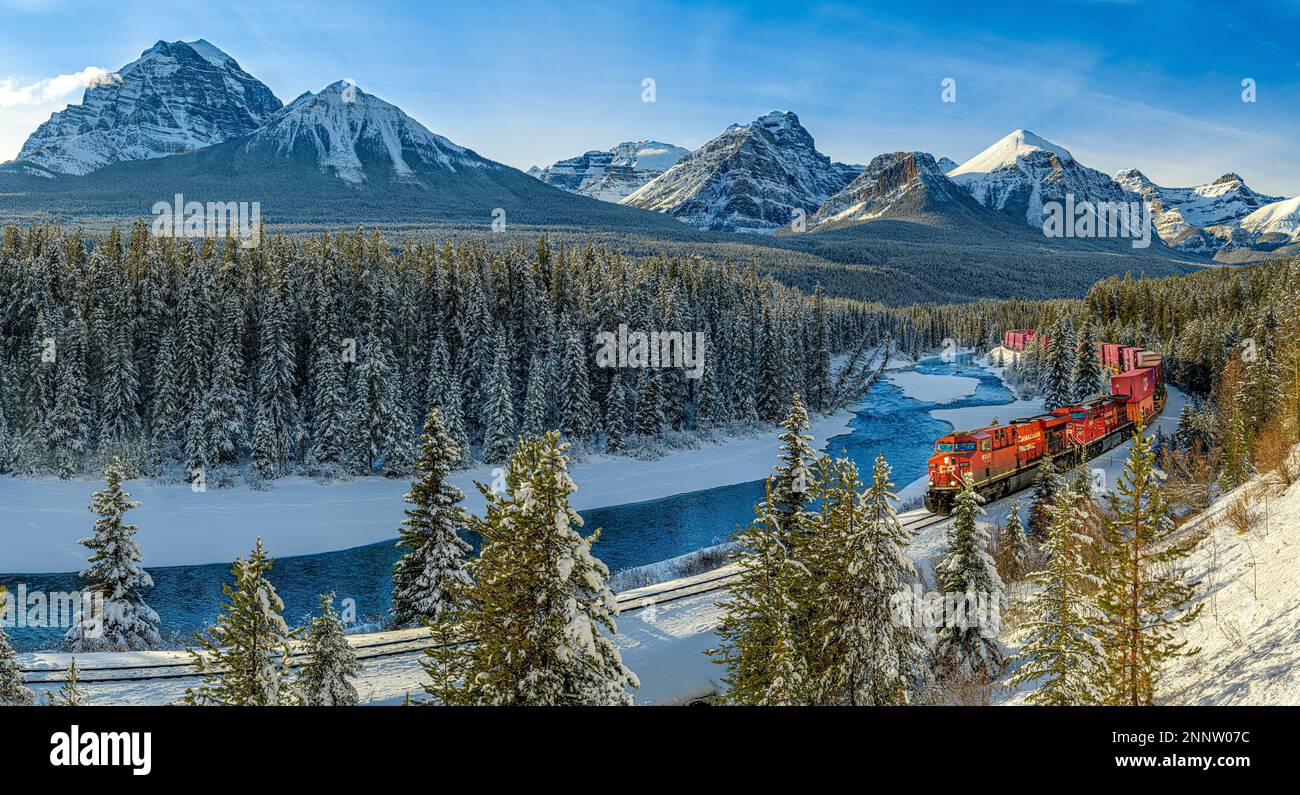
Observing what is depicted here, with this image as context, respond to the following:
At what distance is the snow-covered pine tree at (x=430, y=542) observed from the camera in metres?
25.8

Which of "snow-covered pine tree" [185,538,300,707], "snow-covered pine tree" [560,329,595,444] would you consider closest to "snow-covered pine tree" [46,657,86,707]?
"snow-covered pine tree" [185,538,300,707]

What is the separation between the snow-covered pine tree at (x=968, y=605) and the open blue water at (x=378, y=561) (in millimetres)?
4302

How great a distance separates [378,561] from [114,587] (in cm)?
1674

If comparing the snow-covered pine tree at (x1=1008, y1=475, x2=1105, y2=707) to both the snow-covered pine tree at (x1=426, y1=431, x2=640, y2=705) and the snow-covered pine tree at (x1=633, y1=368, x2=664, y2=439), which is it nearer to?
the snow-covered pine tree at (x1=426, y1=431, x2=640, y2=705)

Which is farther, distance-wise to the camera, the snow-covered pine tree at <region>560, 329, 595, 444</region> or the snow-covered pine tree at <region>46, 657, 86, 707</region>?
the snow-covered pine tree at <region>560, 329, 595, 444</region>

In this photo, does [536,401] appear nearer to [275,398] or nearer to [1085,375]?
[275,398]

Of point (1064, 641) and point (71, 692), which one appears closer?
point (1064, 641)

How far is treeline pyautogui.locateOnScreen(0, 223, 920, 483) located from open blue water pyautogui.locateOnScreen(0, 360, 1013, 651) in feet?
42.5

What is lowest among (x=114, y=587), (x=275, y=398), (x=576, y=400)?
(x=114, y=587)

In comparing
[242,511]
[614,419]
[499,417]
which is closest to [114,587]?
[242,511]

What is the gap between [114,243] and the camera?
6100cm

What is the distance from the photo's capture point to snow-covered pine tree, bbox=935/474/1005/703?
18859 mm

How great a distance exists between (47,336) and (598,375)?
44.0 meters

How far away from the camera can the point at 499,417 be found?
58.2m
